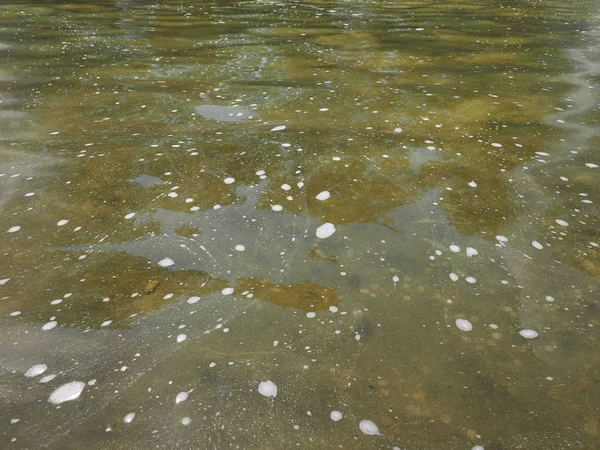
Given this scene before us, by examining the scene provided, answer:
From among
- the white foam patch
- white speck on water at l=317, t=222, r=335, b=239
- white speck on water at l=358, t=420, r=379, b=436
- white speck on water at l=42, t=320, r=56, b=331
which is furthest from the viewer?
white speck on water at l=317, t=222, r=335, b=239

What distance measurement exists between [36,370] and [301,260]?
1.89 m

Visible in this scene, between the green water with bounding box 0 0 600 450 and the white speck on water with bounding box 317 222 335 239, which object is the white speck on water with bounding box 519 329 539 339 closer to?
the green water with bounding box 0 0 600 450

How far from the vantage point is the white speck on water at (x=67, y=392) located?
246 centimetres

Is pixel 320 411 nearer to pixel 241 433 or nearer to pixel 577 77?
pixel 241 433

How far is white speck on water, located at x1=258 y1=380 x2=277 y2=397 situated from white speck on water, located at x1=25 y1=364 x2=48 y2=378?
131 cm

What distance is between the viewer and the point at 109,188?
439 centimetres

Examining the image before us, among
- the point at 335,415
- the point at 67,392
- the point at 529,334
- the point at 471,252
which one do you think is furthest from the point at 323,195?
the point at 67,392

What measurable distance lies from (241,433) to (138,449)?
20.2 inches

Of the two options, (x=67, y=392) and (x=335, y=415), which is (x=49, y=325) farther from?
(x=335, y=415)

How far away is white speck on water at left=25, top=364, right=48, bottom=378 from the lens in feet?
8.57

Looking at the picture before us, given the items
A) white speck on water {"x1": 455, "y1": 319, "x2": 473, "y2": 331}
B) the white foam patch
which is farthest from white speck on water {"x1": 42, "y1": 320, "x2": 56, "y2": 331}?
white speck on water {"x1": 455, "y1": 319, "x2": 473, "y2": 331}

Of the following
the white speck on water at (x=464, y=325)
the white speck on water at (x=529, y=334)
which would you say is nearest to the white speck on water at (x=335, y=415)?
the white speck on water at (x=464, y=325)

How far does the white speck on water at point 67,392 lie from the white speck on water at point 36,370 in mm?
207

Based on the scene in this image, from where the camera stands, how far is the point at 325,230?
379cm
